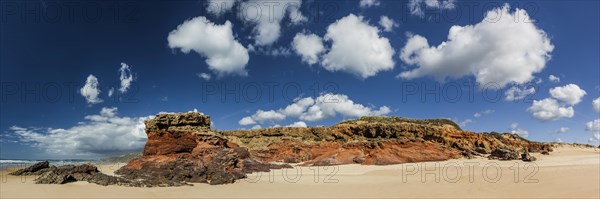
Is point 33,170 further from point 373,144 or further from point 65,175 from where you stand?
point 373,144

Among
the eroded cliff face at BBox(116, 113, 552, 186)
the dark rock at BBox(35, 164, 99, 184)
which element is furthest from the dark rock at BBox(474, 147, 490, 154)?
the dark rock at BBox(35, 164, 99, 184)

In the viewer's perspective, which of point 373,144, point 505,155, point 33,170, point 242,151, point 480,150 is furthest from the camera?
point 480,150

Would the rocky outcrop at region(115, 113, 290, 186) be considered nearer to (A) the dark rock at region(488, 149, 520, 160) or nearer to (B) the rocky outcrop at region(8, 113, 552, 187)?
(B) the rocky outcrop at region(8, 113, 552, 187)

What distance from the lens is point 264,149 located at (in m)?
45.6

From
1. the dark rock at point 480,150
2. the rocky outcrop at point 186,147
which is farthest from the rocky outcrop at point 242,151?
the dark rock at point 480,150

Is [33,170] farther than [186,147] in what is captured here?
No

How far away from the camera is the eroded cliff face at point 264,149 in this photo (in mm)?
17841

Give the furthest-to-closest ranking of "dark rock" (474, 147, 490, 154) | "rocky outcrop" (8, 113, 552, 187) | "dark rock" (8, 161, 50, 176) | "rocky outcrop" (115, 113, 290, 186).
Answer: "dark rock" (474, 147, 490, 154), "rocky outcrop" (115, 113, 290, 186), "dark rock" (8, 161, 50, 176), "rocky outcrop" (8, 113, 552, 187)

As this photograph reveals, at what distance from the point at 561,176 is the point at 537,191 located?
3.78 m

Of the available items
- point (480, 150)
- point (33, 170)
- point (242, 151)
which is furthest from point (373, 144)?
point (33, 170)

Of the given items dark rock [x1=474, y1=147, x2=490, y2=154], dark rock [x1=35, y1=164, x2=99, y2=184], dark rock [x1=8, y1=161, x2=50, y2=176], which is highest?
dark rock [x1=35, y1=164, x2=99, y2=184]

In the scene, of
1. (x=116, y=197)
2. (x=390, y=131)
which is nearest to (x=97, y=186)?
(x=116, y=197)

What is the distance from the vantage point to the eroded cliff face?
17841 mm

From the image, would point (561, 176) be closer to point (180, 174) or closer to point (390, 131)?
point (180, 174)
